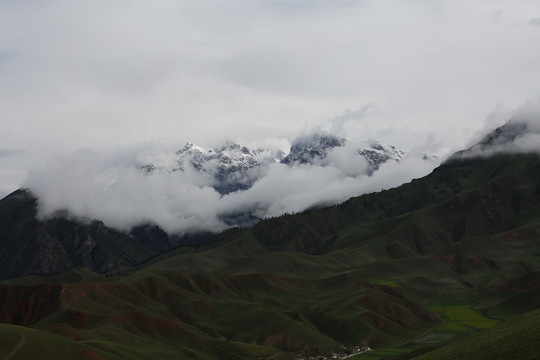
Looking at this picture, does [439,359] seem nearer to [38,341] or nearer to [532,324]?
[532,324]

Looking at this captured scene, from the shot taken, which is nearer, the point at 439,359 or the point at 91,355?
the point at 439,359

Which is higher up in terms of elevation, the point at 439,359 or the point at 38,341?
the point at 38,341

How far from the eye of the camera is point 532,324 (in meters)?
102

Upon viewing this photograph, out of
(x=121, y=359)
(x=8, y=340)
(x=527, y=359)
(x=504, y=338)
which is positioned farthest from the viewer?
(x=121, y=359)

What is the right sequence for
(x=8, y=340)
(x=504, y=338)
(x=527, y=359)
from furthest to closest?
→ (x=8, y=340)
(x=504, y=338)
(x=527, y=359)

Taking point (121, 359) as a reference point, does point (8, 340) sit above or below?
above

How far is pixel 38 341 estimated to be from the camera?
583ft

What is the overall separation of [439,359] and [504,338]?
1217 cm

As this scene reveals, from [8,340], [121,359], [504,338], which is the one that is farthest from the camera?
[121,359]

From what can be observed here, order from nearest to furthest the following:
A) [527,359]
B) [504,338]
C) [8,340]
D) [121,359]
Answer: [527,359], [504,338], [8,340], [121,359]

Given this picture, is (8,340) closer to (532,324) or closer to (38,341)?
(38,341)

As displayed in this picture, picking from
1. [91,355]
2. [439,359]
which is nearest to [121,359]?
[91,355]

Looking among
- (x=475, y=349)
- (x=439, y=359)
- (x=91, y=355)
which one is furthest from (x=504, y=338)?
(x=91, y=355)

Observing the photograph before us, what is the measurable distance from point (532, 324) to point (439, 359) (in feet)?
55.2
